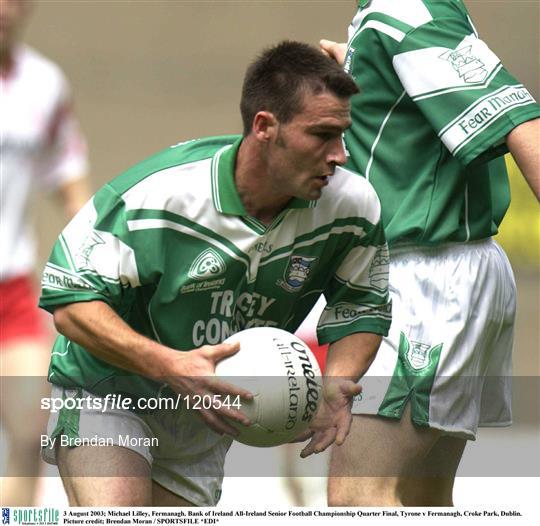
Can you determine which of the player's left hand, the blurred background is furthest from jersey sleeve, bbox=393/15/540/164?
the blurred background

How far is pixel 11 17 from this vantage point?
5.95 metres

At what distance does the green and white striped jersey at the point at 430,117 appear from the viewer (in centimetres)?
450

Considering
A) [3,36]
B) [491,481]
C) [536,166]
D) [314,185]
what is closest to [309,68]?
[314,185]

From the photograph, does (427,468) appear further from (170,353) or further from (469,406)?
(170,353)

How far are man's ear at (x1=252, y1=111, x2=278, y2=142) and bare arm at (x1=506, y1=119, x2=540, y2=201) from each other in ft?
2.39

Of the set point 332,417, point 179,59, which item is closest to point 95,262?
point 332,417

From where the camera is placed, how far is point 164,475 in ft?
15.6

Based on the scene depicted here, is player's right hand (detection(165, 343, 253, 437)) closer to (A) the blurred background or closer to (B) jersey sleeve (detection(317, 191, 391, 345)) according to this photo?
(B) jersey sleeve (detection(317, 191, 391, 345))

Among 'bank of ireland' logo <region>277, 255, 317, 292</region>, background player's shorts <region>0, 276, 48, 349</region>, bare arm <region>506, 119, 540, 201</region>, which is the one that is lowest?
background player's shorts <region>0, 276, 48, 349</region>

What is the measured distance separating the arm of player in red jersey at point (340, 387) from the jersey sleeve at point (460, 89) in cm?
62

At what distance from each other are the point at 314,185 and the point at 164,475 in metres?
1.16

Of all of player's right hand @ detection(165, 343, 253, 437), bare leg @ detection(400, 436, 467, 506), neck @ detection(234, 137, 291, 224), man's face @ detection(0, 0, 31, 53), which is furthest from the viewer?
man's face @ detection(0, 0, 31, 53)

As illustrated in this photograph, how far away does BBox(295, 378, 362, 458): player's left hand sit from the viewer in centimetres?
434

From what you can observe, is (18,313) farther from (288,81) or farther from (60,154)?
(288,81)
